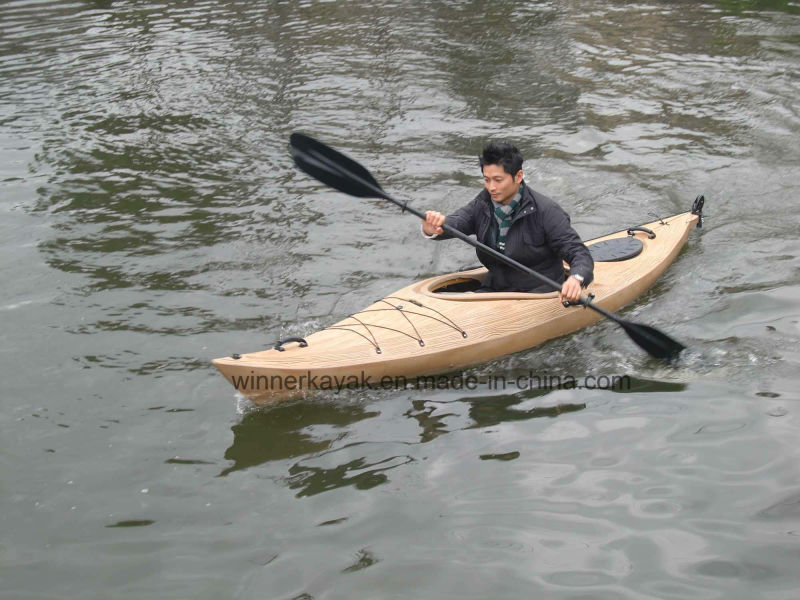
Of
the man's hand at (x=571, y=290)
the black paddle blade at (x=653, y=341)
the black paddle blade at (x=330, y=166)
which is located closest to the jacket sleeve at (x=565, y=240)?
the man's hand at (x=571, y=290)

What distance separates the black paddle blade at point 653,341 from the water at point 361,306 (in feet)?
0.37

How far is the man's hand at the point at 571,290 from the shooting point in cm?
517

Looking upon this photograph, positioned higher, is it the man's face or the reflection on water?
the man's face

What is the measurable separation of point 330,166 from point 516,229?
1354mm

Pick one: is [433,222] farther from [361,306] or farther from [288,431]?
[288,431]

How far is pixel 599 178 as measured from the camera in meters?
8.35

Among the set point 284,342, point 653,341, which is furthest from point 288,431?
point 653,341

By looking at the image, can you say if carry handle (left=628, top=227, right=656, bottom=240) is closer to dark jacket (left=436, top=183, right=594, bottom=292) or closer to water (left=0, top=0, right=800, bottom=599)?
water (left=0, top=0, right=800, bottom=599)

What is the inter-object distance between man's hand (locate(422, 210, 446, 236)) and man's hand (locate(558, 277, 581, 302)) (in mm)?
900

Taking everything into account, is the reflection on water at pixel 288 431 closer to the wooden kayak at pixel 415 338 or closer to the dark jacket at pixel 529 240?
the wooden kayak at pixel 415 338

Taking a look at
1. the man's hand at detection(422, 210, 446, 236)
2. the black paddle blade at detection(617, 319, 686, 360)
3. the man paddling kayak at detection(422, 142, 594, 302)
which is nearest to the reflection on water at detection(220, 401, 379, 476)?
the man's hand at detection(422, 210, 446, 236)

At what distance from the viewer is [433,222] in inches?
214

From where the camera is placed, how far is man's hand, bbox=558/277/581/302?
517 centimetres

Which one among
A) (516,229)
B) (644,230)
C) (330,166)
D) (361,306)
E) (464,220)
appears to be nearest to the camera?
(516,229)
